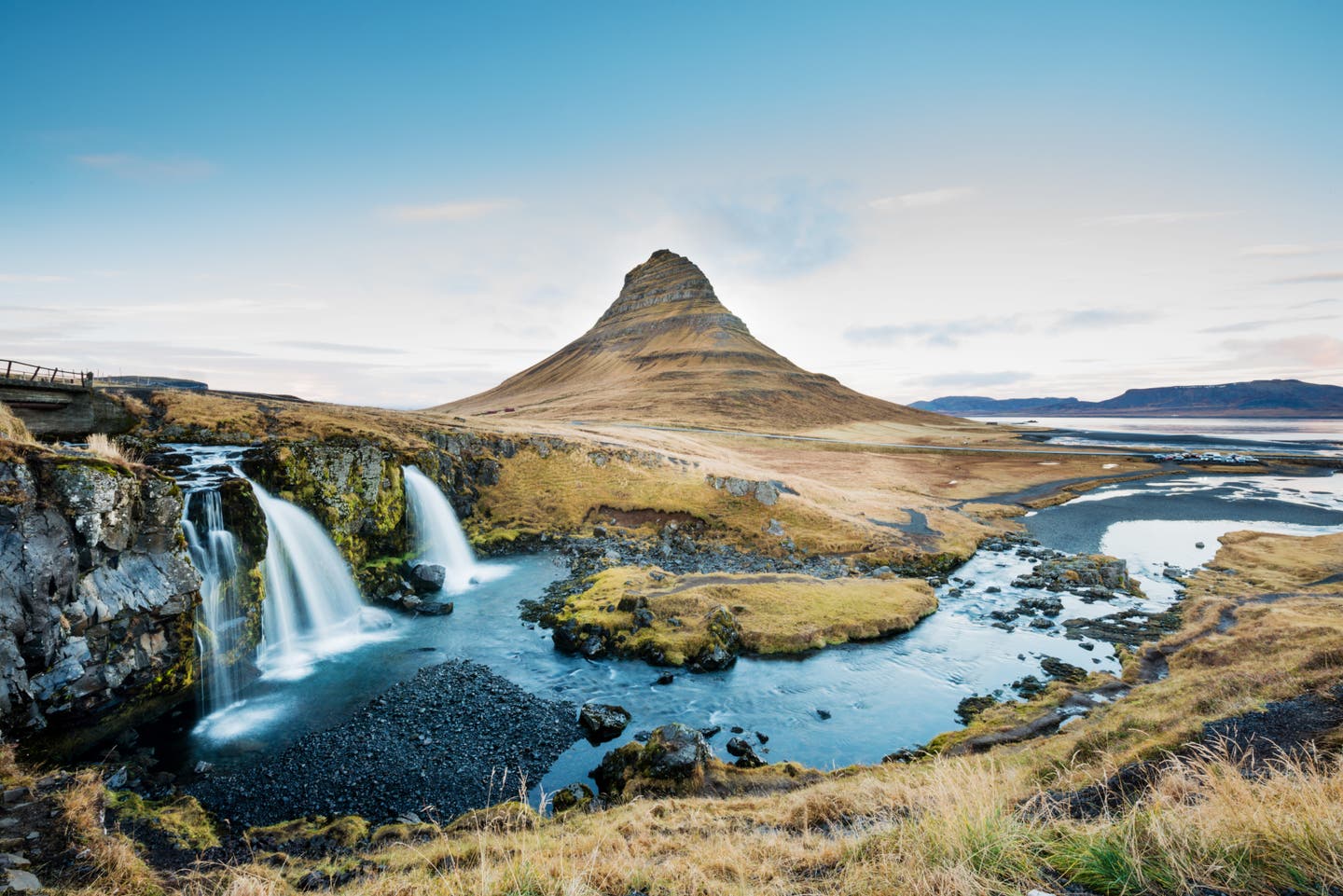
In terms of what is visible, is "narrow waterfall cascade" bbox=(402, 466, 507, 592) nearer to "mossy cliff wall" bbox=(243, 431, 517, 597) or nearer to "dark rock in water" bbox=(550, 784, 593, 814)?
"mossy cliff wall" bbox=(243, 431, 517, 597)

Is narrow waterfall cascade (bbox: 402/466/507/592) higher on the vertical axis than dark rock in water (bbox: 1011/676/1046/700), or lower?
higher

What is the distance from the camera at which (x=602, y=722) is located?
19094mm

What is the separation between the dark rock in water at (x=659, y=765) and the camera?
49.1 feet

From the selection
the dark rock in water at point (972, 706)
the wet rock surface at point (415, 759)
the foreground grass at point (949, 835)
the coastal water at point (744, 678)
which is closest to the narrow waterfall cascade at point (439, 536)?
the coastal water at point (744, 678)

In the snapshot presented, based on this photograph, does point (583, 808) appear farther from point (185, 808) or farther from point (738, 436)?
point (738, 436)

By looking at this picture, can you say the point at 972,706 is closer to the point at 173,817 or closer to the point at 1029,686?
the point at 1029,686

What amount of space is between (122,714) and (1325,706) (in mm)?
33770

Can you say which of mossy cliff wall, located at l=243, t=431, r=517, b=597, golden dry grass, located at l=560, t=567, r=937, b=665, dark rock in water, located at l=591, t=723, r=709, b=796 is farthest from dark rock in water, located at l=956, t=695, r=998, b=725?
mossy cliff wall, located at l=243, t=431, r=517, b=597

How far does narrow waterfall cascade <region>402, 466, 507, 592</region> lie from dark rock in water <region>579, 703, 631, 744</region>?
57.6 feet

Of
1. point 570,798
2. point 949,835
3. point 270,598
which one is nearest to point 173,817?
point 570,798

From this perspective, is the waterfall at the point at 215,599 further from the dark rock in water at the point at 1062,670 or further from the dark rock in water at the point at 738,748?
the dark rock in water at the point at 1062,670

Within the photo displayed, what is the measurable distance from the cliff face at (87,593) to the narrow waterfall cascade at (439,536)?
1564 centimetres

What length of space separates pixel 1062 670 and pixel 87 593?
36877mm

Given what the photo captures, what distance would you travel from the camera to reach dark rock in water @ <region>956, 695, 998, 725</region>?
2008 cm
